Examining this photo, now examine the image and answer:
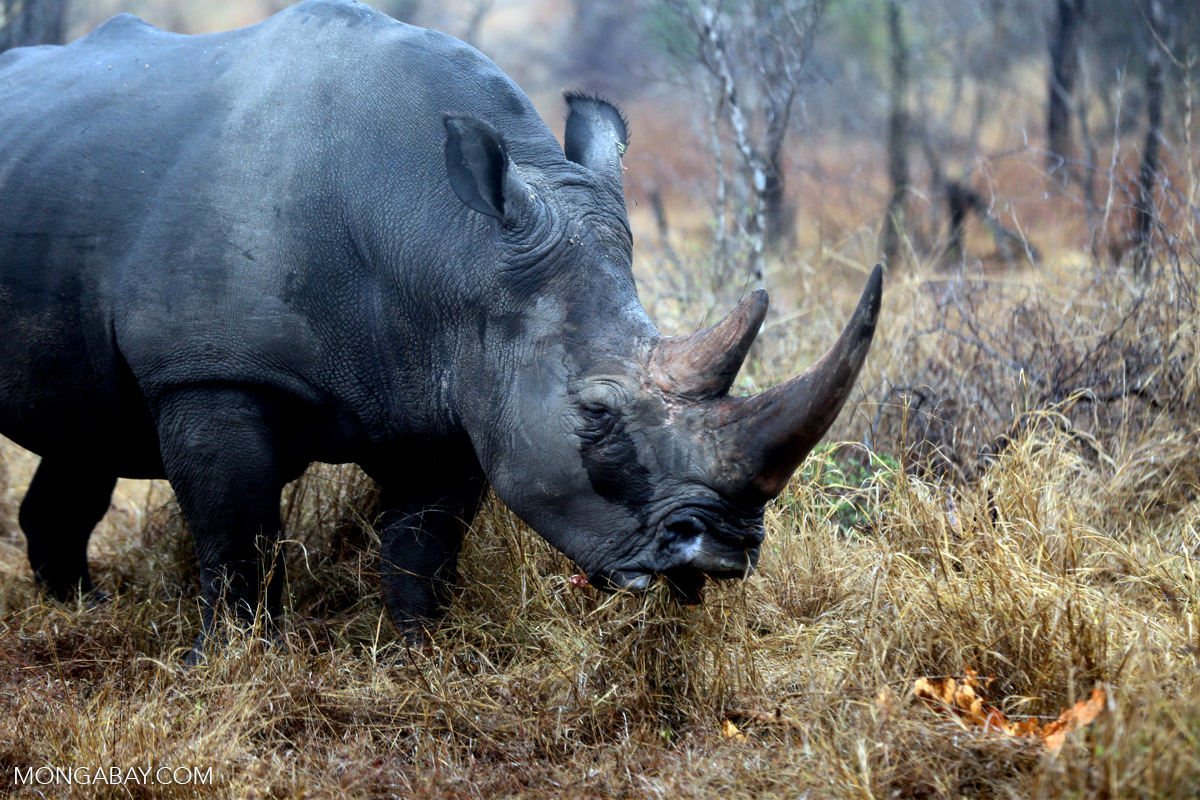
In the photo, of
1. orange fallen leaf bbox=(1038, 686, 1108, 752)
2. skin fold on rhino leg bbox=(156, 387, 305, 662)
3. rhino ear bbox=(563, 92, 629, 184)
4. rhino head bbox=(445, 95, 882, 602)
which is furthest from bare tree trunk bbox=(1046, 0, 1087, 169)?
skin fold on rhino leg bbox=(156, 387, 305, 662)

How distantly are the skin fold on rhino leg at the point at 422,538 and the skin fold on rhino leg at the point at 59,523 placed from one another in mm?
1509

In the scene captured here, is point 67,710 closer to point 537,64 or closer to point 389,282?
point 389,282

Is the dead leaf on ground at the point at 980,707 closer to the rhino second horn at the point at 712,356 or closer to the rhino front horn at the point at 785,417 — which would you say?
the rhino front horn at the point at 785,417

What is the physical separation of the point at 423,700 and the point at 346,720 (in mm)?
241

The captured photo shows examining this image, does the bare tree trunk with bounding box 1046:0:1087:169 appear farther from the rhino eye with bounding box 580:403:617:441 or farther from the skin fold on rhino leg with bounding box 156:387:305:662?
the skin fold on rhino leg with bounding box 156:387:305:662

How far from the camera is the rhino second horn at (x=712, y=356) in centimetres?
304

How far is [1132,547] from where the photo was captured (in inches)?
158

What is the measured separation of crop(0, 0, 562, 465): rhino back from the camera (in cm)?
345

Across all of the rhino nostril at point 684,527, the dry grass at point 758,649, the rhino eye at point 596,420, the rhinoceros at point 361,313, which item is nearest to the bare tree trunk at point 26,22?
the dry grass at point 758,649

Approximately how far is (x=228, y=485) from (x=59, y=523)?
1635mm

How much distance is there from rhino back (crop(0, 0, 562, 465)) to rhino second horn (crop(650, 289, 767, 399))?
679 millimetres

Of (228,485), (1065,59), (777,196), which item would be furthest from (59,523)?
(1065,59)

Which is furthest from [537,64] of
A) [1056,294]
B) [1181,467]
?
[1181,467]

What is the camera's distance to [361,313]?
352cm
